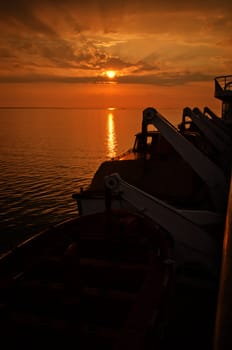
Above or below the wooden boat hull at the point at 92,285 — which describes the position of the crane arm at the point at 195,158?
above

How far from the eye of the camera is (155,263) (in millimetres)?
6574

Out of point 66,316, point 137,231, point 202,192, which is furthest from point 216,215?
point 66,316

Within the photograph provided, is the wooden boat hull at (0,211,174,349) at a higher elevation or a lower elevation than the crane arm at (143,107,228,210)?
lower

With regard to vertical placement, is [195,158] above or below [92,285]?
above

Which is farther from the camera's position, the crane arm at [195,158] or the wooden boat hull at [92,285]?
the crane arm at [195,158]

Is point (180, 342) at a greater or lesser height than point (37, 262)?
lesser

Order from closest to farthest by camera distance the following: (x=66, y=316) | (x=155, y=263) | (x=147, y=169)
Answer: (x=66, y=316)
(x=155, y=263)
(x=147, y=169)

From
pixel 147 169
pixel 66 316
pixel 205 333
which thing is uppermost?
pixel 147 169

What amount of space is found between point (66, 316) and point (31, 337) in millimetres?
893

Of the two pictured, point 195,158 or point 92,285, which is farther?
point 195,158

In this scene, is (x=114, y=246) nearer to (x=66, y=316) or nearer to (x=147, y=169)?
(x=66, y=316)

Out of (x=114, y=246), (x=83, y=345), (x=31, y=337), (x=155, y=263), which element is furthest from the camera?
(x=114, y=246)

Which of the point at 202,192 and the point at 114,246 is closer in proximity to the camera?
the point at 114,246

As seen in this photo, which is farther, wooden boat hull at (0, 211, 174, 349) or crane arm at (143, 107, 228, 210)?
crane arm at (143, 107, 228, 210)
